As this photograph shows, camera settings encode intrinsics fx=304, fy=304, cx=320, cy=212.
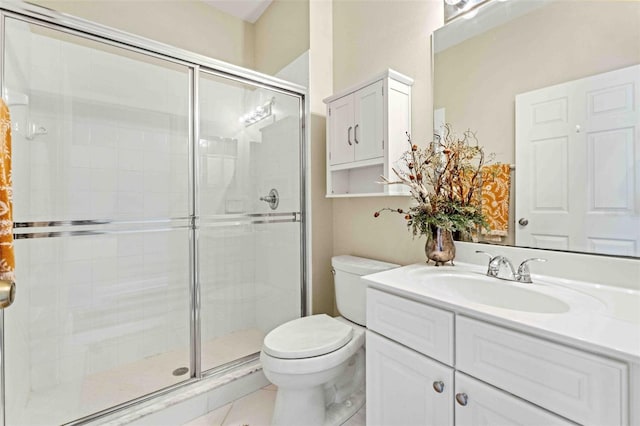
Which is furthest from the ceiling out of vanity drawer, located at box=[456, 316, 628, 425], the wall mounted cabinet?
vanity drawer, located at box=[456, 316, 628, 425]

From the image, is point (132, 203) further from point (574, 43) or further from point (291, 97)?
point (574, 43)

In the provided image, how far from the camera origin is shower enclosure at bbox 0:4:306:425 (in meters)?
1.45

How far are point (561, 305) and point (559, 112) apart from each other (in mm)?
682

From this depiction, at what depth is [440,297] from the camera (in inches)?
37.2

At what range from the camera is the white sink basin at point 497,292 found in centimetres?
99

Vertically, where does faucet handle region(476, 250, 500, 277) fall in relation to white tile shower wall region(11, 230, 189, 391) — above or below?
above

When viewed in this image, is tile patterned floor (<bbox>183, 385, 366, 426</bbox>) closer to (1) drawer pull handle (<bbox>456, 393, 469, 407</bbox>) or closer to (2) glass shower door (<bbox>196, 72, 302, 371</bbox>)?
(2) glass shower door (<bbox>196, 72, 302, 371</bbox>)

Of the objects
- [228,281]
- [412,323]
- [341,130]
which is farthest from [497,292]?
[228,281]

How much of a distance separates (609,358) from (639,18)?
103 centimetres

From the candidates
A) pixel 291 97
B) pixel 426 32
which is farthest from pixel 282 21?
pixel 426 32

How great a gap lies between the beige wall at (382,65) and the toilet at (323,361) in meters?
0.18

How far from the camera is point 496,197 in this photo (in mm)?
1275

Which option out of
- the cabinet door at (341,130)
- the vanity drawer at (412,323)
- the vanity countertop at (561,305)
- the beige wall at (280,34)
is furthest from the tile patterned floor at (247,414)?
the beige wall at (280,34)

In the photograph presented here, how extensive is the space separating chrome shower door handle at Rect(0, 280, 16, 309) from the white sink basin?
120cm
